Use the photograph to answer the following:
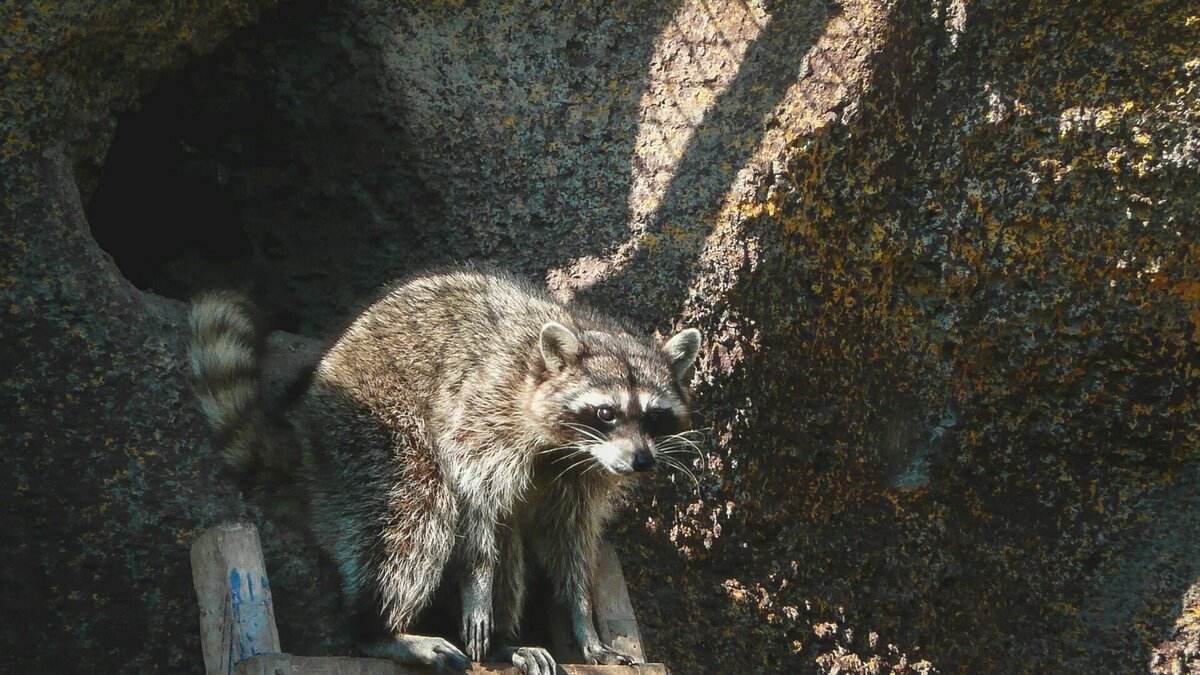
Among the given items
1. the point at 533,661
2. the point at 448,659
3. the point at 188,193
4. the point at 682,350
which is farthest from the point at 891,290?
the point at 188,193

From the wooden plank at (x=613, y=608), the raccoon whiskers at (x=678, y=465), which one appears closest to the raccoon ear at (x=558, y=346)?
the raccoon whiskers at (x=678, y=465)

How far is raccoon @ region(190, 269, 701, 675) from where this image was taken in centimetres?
422

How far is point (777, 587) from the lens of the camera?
15.6ft

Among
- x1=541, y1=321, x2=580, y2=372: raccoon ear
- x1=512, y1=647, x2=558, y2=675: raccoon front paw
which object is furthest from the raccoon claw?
x1=541, y1=321, x2=580, y2=372: raccoon ear

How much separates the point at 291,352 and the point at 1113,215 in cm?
298

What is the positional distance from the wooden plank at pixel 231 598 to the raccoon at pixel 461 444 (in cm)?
60

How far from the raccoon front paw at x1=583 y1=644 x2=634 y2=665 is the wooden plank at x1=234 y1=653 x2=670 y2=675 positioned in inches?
2.9

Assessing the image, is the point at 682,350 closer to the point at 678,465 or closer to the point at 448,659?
the point at 678,465

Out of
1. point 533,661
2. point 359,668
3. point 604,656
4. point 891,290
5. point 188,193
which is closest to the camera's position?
point 359,668

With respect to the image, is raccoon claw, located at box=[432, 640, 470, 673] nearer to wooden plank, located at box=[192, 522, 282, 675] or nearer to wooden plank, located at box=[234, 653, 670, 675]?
wooden plank, located at box=[234, 653, 670, 675]

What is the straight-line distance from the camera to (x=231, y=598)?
3.57m

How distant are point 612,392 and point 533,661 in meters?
0.86

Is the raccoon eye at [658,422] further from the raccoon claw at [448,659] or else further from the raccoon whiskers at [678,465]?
the raccoon claw at [448,659]

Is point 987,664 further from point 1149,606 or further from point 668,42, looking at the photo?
point 668,42
